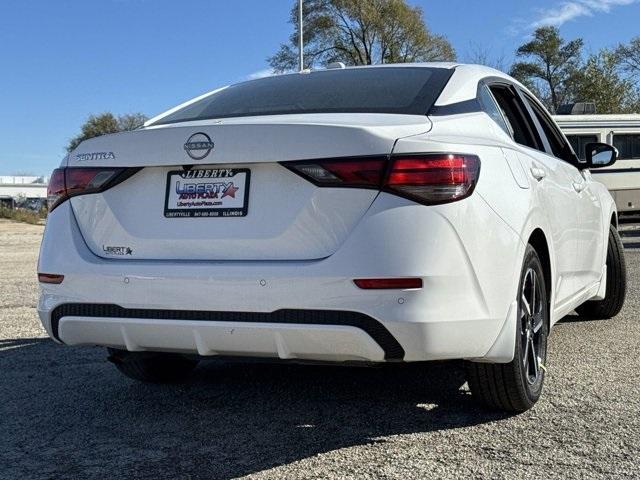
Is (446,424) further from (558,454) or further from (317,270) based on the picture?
(317,270)

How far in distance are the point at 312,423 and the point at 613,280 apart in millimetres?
3308

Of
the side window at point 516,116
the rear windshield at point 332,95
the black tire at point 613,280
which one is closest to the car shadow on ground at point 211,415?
the rear windshield at point 332,95

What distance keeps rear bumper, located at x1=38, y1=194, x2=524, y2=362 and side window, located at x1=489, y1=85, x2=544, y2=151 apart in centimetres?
113

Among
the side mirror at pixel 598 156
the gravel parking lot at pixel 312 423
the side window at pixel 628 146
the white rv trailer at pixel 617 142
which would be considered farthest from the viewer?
the side window at pixel 628 146

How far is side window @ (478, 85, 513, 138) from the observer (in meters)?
3.72

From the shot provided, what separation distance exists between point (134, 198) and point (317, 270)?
0.88 m

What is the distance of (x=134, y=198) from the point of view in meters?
3.23

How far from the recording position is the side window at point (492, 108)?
372cm

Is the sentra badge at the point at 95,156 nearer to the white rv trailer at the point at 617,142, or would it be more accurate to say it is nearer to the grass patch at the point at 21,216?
the white rv trailer at the point at 617,142

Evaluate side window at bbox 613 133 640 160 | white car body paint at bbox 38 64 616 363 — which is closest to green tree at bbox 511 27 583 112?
side window at bbox 613 133 640 160

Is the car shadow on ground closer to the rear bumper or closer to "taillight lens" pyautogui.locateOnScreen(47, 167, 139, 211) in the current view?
the rear bumper

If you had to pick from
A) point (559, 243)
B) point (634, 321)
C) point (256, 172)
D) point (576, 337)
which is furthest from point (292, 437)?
point (634, 321)

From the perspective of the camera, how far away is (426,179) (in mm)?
2852

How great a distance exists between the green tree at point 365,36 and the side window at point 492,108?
33448 mm
